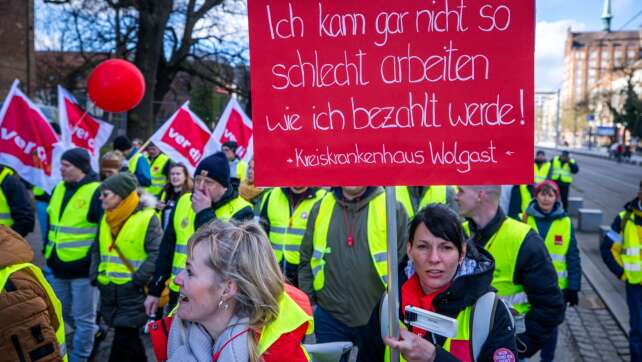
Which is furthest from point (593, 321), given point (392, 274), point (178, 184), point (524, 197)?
point (178, 184)

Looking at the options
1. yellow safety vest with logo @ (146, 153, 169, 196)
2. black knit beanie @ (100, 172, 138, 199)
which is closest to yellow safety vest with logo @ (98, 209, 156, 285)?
black knit beanie @ (100, 172, 138, 199)

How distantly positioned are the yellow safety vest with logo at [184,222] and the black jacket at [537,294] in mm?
2029

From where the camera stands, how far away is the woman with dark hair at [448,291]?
1.97 metres

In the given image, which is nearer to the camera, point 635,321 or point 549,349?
point 549,349

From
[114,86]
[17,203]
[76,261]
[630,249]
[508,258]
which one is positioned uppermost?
[114,86]

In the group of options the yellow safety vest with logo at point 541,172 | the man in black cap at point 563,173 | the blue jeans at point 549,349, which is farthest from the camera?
the man in black cap at point 563,173

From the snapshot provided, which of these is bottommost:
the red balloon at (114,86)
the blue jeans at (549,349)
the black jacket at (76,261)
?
the blue jeans at (549,349)

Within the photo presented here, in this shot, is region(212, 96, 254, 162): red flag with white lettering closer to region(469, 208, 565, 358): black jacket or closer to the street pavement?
the street pavement

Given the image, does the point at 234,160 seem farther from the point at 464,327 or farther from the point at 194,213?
the point at 464,327

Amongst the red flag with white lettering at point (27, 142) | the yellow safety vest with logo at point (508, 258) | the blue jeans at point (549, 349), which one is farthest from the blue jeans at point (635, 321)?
the red flag with white lettering at point (27, 142)

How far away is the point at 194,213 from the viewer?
388cm

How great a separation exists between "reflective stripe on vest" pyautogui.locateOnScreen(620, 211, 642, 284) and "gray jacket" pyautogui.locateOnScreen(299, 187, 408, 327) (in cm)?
228

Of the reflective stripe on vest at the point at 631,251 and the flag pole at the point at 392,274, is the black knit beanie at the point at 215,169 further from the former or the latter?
the reflective stripe on vest at the point at 631,251

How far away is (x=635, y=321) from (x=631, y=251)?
0.61 meters
